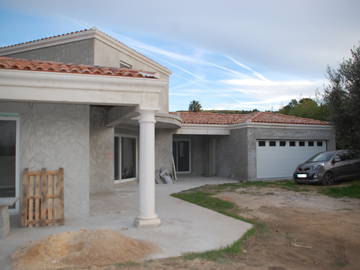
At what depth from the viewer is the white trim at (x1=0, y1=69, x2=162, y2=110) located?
6477 millimetres

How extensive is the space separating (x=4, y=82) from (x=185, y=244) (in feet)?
15.1

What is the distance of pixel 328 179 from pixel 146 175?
10882 millimetres

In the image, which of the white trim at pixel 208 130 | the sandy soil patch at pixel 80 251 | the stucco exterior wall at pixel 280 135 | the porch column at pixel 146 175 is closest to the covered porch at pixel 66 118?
the porch column at pixel 146 175

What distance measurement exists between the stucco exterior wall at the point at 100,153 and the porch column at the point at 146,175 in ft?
20.3

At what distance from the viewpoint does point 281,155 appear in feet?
62.0

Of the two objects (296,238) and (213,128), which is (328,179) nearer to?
(213,128)

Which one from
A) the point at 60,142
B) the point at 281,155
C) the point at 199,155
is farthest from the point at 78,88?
the point at 199,155

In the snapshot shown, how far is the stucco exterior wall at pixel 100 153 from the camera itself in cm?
1298

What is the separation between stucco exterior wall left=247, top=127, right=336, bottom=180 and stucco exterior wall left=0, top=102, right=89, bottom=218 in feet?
37.6

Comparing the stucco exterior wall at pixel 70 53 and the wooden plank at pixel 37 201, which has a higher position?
the stucco exterior wall at pixel 70 53

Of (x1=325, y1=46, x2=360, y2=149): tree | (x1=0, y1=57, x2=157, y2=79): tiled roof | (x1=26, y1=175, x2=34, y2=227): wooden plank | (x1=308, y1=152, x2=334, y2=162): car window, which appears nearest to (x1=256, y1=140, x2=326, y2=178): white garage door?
(x1=308, y1=152, x2=334, y2=162): car window

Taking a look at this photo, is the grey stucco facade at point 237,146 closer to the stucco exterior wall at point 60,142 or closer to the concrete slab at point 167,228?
the concrete slab at point 167,228

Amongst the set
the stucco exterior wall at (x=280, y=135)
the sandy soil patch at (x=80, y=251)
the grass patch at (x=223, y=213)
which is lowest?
the grass patch at (x=223, y=213)

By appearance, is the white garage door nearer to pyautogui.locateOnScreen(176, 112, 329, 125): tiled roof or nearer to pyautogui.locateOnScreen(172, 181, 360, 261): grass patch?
pyautogui.locateOnScreen(176, 112, 329, 125): tiled roof
